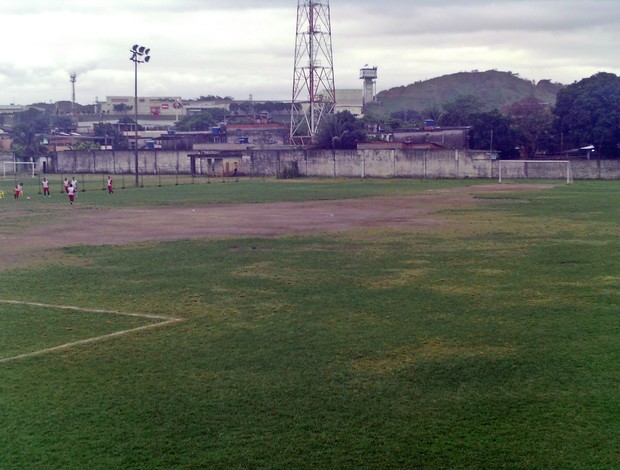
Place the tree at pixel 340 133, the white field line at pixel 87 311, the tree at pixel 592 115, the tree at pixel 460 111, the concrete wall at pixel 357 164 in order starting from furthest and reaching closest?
1. the tree at pixel 460 111
2. the tree at pixel 340 133
3. the tree at pixel 592 115
4. the concrete wall at pixel 357 164
5. the white field line at pixel 87 311

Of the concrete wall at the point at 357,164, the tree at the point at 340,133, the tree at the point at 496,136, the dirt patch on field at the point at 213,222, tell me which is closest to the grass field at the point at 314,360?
the dirt patch on field at the point at 213,222

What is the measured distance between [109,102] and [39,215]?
150878 mm

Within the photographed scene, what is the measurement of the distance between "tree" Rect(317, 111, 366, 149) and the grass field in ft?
220

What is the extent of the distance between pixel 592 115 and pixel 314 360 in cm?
7283

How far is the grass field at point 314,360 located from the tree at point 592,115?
55.7 metres

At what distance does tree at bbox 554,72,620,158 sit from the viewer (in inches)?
2970

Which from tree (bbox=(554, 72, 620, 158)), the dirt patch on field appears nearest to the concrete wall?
tree (bbox=(554, 72, 620, 158))

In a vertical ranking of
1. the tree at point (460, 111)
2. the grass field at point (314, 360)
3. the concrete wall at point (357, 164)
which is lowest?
the grass field at point (314, 360)

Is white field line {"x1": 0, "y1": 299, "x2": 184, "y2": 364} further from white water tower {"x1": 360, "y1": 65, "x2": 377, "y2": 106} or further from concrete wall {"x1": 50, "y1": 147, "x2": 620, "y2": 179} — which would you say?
white water tower {"x1": 360, "y1": 65, "x2": 377, "y2": 106}

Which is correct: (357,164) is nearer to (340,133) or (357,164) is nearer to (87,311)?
(340,133)

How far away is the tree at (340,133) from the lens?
90500 mm

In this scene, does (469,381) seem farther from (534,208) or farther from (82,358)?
(534,208)

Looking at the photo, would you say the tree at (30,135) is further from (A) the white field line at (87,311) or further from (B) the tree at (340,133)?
(A) the white field line at (87,311)

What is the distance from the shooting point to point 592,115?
7769cm
